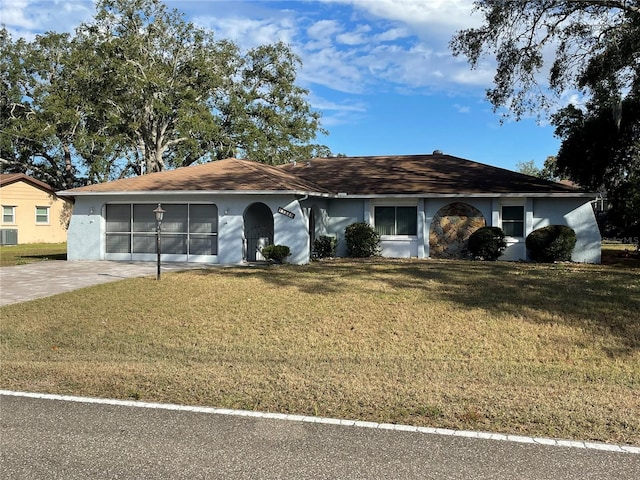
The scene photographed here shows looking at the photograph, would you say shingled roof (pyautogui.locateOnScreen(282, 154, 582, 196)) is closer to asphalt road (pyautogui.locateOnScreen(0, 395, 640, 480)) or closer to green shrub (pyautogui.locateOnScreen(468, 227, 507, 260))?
green shrub (pyautogui.locateOnScreen(468, 227, 507, 260))

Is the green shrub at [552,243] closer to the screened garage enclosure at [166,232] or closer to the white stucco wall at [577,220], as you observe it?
the white stucco wall at [577,220]

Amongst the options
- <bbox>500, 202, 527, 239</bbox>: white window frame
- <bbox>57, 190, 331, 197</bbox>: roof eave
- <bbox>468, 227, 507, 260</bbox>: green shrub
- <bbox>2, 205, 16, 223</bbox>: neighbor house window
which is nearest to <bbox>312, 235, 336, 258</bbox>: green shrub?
<bbox>57, 190, 331, 197</bbox>: roof eave

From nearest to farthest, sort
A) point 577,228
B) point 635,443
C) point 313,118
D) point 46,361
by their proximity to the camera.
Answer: point 635,443, point 46,361, point 577,228, point 313,118

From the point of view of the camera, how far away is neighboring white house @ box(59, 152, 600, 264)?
17109mm

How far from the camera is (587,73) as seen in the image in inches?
663

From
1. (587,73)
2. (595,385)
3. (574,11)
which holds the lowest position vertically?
(595,385)

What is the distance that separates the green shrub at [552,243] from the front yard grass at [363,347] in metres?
5.51

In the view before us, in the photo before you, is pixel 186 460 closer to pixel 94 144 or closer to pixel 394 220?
pixel 394 220

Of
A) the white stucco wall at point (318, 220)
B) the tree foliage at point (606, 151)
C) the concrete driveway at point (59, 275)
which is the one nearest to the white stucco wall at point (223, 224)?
the white stucco wall at point (318, 220)

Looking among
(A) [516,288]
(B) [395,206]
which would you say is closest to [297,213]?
(B) [395,206]

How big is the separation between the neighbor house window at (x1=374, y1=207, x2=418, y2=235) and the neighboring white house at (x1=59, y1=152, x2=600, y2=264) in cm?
4

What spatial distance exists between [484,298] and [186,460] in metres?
7.05

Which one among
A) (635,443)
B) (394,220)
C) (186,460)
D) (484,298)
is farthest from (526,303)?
(394,220)

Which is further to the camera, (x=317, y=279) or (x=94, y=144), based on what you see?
(x=94, y=144)
